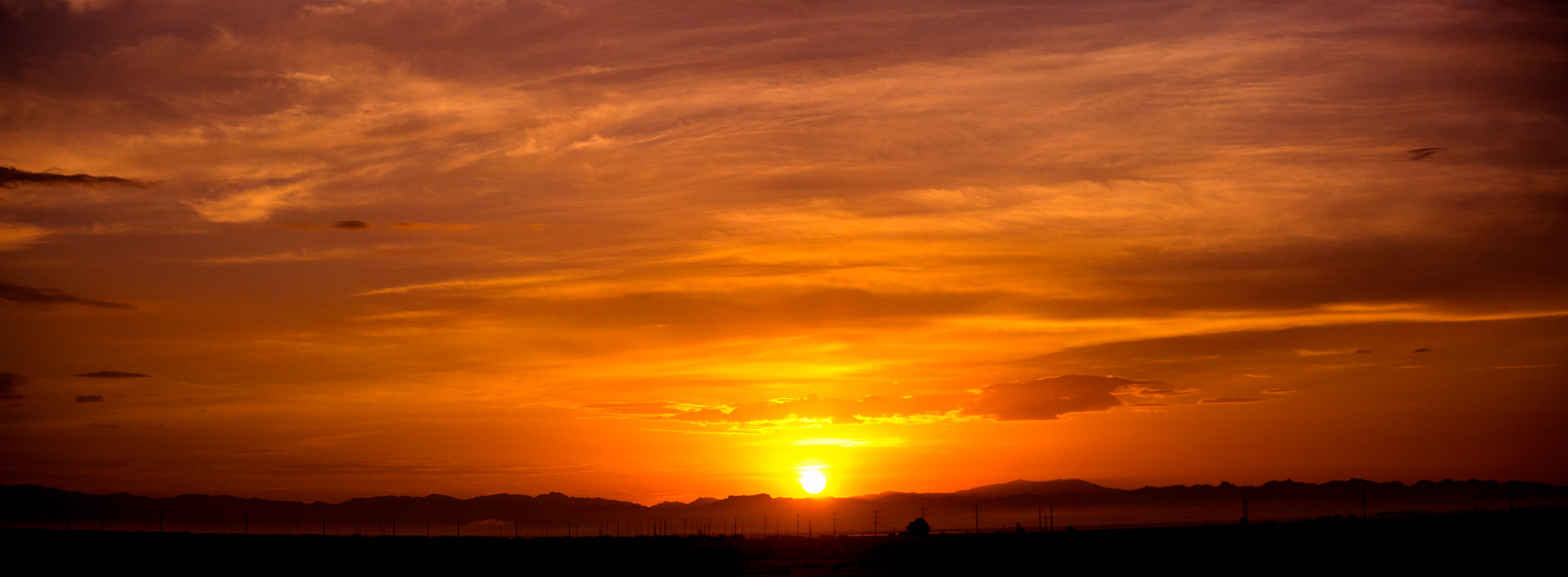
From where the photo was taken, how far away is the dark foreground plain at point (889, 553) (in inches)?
4126

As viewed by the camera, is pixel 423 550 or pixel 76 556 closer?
pixel 76 556

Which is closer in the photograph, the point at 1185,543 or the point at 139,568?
the point at 139,568

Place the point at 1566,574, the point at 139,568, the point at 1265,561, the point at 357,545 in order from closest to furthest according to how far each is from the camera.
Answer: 1. the point at 1566,574
2. the point at 1265,561
3. the point at 139,568
4. the point at 357,545

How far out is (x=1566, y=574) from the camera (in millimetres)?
87250

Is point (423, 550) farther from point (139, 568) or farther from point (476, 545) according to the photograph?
point (139, 568)

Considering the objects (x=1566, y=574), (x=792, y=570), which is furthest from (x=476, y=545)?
(x=1566, y=574)

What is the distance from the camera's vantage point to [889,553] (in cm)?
13175

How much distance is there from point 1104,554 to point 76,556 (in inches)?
4156

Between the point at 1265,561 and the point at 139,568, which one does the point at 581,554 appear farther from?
the point at 1265,561

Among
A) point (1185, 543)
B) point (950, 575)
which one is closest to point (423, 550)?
point (950, 575)

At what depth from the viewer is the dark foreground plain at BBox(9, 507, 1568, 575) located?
105 m

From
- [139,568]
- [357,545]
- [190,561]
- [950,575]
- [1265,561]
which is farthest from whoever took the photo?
[357,545]

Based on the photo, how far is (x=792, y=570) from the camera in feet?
338

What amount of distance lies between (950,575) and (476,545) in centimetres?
7719
